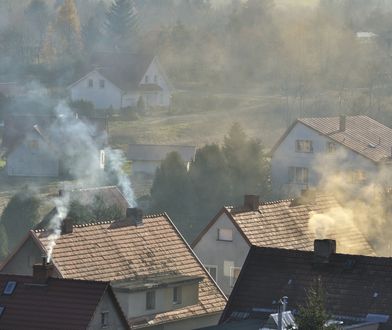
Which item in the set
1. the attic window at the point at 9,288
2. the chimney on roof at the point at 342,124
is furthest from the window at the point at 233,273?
the chimney on roof at the point at 342,124

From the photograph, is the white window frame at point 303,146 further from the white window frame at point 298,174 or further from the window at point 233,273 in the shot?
the window at point 233,273

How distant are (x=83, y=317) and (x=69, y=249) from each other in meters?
8.32

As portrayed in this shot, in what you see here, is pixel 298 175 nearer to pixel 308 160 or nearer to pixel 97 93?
pixel 308 160

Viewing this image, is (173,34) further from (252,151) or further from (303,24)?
(252,151)

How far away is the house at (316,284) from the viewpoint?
2029 inches

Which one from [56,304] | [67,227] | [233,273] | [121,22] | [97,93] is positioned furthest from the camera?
[121,22]

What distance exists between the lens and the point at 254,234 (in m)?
64.4

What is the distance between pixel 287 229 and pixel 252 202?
65.7 inches

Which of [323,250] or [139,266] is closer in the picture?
[323,250]

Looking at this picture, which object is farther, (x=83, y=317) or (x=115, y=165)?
(x=115, y=165)

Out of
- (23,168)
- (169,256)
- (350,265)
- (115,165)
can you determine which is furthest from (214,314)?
(23,168)

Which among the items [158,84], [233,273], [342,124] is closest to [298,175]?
[342,124]

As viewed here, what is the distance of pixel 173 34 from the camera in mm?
178375

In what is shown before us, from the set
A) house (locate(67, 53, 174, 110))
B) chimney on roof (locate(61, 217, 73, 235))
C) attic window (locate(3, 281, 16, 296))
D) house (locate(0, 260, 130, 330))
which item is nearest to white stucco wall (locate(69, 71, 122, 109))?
house (locate(67, 53, 174, 110))
